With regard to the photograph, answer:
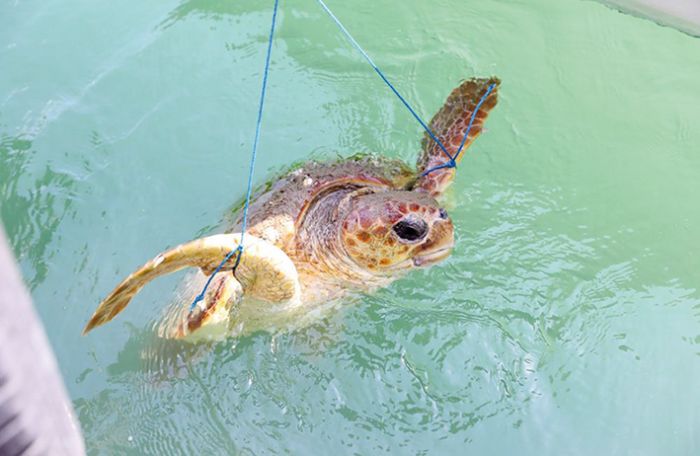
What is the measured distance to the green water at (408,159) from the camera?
244cm

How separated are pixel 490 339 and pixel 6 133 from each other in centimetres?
244

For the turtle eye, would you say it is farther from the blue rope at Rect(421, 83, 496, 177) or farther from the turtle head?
the blue rope at Rect(421, 83, 496, 177)

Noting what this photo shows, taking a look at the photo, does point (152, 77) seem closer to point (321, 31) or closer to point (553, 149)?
point (321, 31)

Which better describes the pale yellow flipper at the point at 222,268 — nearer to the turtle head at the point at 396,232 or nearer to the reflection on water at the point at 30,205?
the turtle head at the point at 396,232

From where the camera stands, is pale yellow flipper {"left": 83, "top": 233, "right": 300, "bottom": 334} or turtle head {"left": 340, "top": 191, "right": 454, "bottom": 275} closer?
pale yellow flipper {"left": 83, "top": 233, "right": 300, "bottom": 334}

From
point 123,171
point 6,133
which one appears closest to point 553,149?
point 123,171

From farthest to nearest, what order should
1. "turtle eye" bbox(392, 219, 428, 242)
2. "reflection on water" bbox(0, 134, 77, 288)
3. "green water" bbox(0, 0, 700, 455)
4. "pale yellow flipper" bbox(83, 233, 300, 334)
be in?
"reflection on water" bbox(0, 134, 77, 288) → "green water" bbox(0, 0, 700, 455) → "turtle eye" bbox(392, 219, 428, 242) → "pale yellow flipper" bbox(83, 233, 300, 334)

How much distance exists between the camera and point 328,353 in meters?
2.53

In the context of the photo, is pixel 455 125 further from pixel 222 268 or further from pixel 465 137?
Answer: pixel 222 268

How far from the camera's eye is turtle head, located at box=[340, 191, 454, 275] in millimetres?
2199

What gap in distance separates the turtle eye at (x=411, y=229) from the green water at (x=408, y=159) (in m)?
0.50

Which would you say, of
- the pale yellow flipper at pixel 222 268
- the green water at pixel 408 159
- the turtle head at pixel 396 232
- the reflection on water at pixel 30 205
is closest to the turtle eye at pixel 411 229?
the turtle head at pixel 396 232

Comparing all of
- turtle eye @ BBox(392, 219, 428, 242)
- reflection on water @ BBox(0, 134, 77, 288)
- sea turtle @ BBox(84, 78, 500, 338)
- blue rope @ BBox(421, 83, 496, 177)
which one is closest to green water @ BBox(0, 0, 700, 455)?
reflection on water @ BBox(0, 134, 77, 288)

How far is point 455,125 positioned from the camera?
8.45 feet
